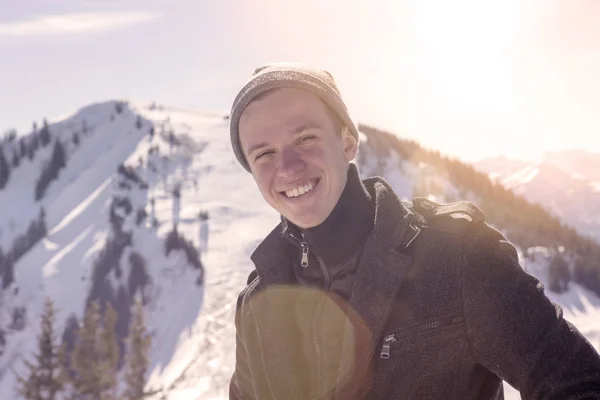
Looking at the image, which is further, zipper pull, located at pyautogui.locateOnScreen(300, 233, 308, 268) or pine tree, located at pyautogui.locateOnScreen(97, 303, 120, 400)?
pine tree, located at pyautogui.locateOnScreen(97, 303, 120, 400)

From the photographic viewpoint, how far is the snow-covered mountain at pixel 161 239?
48719mm

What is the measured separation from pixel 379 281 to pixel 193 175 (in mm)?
87619

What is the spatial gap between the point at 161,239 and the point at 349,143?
67950 millimetres

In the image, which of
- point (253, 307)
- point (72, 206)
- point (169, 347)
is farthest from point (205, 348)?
point (72, 206)

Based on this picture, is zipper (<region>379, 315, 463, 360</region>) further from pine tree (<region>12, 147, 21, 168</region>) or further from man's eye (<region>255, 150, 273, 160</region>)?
pine tree (<region>12, 147, 21, 168</region>)

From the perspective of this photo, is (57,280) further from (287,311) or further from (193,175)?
(287,311)

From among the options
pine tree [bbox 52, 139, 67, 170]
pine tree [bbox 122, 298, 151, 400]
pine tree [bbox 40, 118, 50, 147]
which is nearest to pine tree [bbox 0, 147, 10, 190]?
pine tree [bbox 40, 118, 50, 147]

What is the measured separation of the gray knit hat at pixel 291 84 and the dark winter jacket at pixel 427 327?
617mm

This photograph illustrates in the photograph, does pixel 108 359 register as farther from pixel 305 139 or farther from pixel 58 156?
pixel 58 156

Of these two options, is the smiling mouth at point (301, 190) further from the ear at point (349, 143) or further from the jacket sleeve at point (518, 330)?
the jacket sleeve at point (518, 330)

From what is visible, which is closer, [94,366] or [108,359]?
[94,366]

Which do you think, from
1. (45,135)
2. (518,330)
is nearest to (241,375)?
(518,330)

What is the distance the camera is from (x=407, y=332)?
2541mm

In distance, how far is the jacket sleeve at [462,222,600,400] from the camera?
2.14 metres
